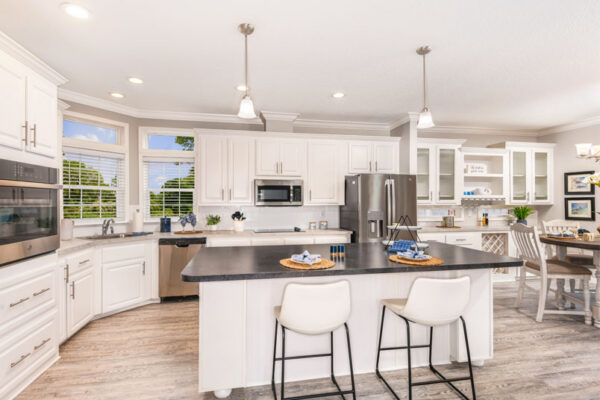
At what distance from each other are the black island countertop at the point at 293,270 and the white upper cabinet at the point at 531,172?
3.68m

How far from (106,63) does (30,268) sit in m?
1.94

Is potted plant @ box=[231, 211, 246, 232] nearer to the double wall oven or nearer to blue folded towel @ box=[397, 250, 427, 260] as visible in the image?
the double wall oven

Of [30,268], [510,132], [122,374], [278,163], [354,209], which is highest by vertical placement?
[510,132]

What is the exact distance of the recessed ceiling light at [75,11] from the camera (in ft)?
6.96

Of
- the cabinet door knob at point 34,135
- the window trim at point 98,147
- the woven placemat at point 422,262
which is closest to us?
the woven placemat at point 422,262

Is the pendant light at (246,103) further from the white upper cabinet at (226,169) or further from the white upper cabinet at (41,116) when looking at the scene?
the white upper cabinet at (226,169)

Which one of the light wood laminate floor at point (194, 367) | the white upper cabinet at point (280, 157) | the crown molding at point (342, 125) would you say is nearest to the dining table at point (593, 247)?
the light wood laminate floor at point (194, 367)

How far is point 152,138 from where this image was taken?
4.63 m

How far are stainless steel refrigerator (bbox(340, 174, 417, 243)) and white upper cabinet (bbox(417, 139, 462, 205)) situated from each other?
738 mm

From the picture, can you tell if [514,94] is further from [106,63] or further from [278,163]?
[106,63]

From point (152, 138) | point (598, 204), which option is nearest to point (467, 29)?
point (152, 138)

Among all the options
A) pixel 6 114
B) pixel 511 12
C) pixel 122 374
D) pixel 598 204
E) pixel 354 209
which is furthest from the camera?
pixel 598 204

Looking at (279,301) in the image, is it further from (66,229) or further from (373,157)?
(373,157)

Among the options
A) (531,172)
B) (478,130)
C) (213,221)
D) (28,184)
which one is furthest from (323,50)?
(531,172)
